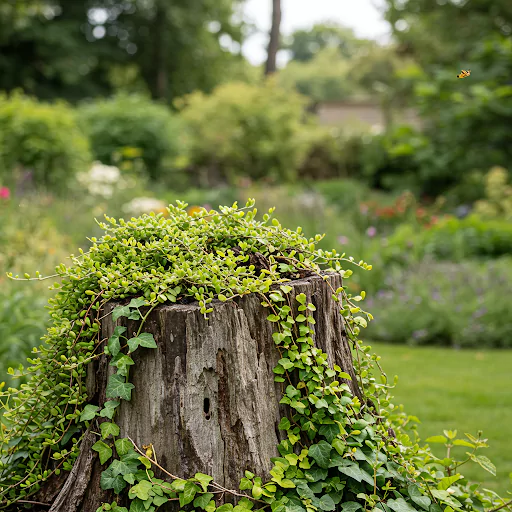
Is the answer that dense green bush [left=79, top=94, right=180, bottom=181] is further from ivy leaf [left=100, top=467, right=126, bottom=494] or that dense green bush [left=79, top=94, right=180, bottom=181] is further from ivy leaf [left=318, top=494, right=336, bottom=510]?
ivy leaf [left=318, top=494, right=336, bottom=510]

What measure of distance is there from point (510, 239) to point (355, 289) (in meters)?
2.70

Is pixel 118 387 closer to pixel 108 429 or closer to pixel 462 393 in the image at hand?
pixel 108 429

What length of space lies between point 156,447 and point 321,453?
1.69ft

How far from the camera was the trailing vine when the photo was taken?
183 cm

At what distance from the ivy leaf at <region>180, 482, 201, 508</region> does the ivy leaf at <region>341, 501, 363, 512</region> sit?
1.54ft

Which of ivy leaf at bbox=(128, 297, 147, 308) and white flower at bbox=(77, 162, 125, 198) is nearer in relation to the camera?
ivy leaf at bbox=(128, 297, 147, 308)

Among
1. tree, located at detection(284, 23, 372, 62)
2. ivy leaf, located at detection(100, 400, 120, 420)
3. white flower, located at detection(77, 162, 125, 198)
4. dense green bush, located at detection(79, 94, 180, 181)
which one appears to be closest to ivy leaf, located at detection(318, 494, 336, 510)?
ivy leaf, located at detection(100, 400, 120, 420)

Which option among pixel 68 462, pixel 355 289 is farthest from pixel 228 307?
pixel 355 289

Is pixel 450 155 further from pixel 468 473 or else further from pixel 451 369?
pixel 468 473

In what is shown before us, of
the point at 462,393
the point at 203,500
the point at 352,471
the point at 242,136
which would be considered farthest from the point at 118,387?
the point at 242,136

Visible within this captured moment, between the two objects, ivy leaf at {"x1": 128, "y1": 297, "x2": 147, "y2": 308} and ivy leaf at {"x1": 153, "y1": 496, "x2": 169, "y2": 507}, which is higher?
ivy leaf at {"x1": 128, "y1": 297, "x2": 147, "y2": 308}

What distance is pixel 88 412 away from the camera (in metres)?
1.88

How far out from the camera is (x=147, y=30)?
88.4 ft

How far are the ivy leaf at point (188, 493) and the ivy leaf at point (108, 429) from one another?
0.27 meters
